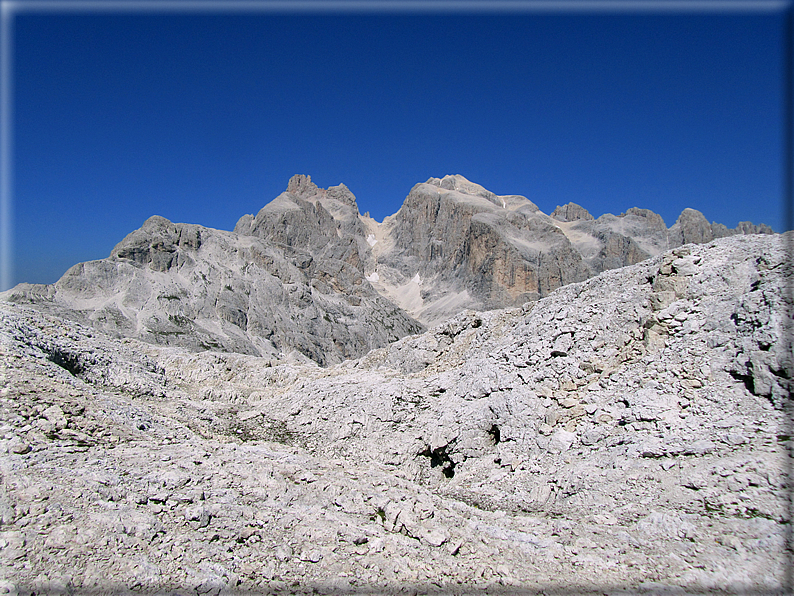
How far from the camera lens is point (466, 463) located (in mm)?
16875

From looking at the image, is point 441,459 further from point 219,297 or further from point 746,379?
point 219,297

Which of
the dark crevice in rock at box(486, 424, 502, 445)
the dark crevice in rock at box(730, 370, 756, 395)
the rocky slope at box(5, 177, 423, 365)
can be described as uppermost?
the rocky slope at box(5, 177, 423, 365)

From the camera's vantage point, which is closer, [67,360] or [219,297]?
[67,360]

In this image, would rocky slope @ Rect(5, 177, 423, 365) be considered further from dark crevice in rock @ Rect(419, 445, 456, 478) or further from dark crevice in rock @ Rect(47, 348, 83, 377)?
dark crevice in rock @ Rect(419, 445, 456, 478)

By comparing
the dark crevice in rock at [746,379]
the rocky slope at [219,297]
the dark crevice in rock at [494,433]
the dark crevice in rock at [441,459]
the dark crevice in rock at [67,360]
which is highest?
the rocky slope at [219,297]

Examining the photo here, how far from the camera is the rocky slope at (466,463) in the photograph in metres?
9.12

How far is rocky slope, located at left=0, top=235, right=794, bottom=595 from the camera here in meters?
9.12

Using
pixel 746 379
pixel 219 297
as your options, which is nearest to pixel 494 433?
pixel 746 379

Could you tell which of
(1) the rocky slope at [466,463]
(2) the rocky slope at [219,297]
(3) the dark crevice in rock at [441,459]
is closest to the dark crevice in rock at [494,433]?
(1) the rocky slope at [466,463]

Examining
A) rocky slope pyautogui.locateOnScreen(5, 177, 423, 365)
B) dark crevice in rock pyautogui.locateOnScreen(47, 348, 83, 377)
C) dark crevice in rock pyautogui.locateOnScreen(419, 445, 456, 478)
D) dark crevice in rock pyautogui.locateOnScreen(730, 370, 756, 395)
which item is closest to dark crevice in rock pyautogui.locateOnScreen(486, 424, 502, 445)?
dark crevice in rock pyautogui.locateOnScreen(419, 445, 456, 478)

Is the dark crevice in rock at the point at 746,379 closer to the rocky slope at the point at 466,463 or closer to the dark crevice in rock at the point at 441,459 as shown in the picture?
the rocky slope at the point at 466,463

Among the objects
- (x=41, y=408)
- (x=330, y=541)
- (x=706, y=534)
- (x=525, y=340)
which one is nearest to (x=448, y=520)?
(x=330, y=541)

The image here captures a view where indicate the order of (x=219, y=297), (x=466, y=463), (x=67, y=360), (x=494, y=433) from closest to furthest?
1. (x=466, y=463)
2. (x=494, y=433)
3. (x=67, y=360)
4. (x=219, y=297)

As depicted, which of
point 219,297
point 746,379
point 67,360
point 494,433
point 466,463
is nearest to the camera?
point 746,379
